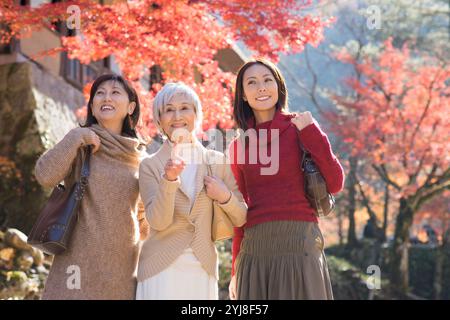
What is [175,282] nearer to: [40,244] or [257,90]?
[40,244]

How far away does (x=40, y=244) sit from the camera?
3514 millimetres

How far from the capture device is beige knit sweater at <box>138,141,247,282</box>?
3324mm

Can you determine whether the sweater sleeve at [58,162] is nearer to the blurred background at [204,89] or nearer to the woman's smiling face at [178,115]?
the woman's smiling face at [178,115]

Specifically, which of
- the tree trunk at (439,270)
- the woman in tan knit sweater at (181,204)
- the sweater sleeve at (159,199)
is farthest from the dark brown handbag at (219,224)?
the tree trunk at (439,270)

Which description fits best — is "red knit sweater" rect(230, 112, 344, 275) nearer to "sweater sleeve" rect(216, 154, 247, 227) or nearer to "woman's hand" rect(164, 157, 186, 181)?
"sweater sleeve" rect(216, 154, 247, 227)

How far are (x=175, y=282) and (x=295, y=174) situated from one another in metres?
0.93

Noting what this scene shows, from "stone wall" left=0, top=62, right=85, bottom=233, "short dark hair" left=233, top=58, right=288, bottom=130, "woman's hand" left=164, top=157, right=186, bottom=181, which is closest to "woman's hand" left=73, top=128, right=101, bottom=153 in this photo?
"woman's hand" left=164, top=157, right=186, bottom=181

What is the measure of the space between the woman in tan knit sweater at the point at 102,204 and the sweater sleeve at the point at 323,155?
103 cm

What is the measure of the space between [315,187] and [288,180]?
17cm

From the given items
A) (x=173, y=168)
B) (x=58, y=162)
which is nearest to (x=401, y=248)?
(x=58, y=162)

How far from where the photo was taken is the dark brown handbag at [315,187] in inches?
141

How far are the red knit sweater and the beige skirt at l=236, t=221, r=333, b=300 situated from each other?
0.21 ft
